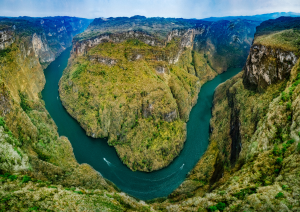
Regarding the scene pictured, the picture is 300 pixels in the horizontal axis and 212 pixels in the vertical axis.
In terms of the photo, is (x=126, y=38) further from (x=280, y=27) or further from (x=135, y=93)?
(x=280, y=27)

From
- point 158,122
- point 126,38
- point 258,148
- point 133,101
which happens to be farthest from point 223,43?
point 258,148

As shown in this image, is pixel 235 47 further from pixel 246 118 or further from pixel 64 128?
pixel 64 128

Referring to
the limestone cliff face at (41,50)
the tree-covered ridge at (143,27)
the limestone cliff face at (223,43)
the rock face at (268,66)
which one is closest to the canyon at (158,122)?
the rock face at (268,66)

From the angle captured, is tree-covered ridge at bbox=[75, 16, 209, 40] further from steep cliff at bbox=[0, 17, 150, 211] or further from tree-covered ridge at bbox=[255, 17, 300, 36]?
steep cliff at bbox=[0, 17, 150, 211]

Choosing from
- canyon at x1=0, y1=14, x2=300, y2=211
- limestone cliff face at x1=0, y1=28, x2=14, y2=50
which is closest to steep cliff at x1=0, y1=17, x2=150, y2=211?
canyon at x1=0, y1=14, x2=300, y2=211

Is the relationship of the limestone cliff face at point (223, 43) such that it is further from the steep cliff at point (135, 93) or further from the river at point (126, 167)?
the river at point (126, 167)
